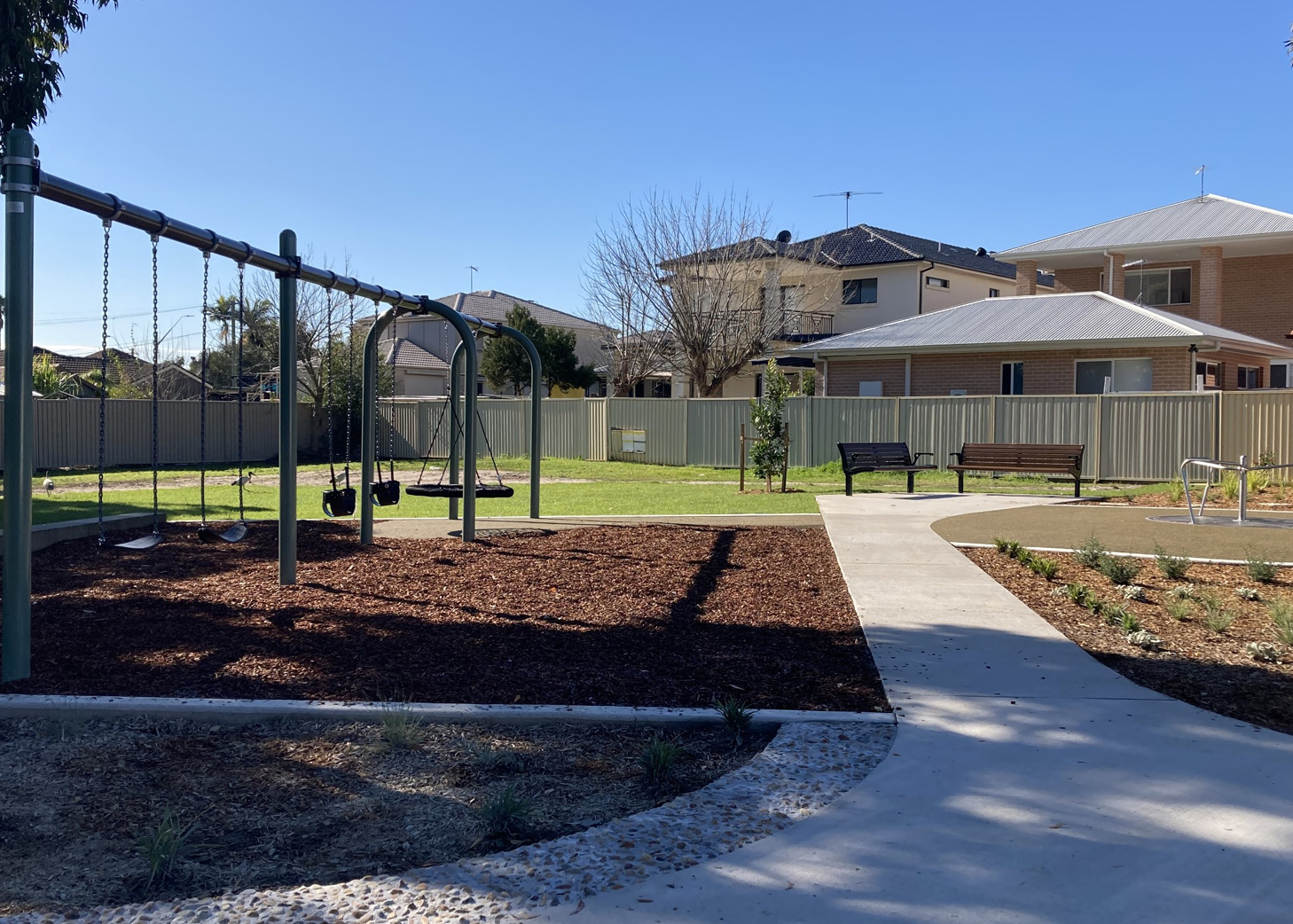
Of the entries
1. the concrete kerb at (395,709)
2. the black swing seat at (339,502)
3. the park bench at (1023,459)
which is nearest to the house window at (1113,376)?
the park bench at (1023,459)

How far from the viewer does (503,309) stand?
2124 inches

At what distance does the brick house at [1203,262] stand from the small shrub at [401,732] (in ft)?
108

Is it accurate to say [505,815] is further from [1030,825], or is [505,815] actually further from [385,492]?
[385,492]

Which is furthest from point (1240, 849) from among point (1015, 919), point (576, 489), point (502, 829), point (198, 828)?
point (576, 489)

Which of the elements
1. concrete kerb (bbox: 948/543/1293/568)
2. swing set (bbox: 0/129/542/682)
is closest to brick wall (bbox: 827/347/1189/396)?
concrete kerb (bbox: 948/543/1293/568)

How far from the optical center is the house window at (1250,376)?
32.4 m

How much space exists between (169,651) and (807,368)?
37023mm

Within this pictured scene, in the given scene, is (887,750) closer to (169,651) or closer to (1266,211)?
(169,651)

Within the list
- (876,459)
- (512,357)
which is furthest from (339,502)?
(512,357)

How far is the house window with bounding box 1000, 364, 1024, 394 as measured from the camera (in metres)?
29.7

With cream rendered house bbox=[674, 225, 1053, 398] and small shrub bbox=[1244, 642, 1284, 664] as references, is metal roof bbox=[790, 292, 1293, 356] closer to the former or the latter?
cream rendered house bbox=[674, 225, 1053, 398]

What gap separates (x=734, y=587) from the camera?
349 inches

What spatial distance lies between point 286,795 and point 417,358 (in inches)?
1818

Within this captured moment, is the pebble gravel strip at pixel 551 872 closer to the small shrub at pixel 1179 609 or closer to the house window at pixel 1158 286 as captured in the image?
the small shrub at pixel 1179 609
